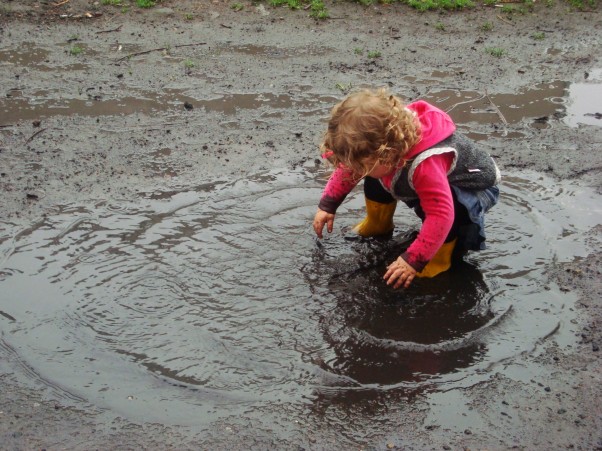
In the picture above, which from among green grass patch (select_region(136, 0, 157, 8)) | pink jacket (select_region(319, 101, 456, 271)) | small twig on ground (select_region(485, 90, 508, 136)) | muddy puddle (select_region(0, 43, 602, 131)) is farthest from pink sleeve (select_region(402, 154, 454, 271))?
green grass patch (select_region(136, 0, 157, 8))

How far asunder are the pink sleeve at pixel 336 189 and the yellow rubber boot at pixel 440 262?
60 centimetres

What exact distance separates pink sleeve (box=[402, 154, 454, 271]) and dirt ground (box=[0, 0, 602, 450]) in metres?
0.71

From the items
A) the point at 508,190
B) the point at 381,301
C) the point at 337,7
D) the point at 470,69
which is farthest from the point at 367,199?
the point at 337,7

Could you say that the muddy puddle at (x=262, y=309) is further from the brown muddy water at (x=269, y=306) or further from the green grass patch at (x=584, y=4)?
the green grass patch at (x=584, y=4)

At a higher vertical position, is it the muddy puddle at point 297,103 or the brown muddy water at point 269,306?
the muddy puddle at point 297,103

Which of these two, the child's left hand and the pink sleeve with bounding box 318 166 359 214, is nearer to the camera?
the child's left hand

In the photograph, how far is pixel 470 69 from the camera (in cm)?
670

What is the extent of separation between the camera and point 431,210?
353cm

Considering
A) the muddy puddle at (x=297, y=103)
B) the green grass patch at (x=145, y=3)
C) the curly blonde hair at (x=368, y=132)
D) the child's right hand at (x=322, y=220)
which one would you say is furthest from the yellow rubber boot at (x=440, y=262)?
the green grass patch at (x=145, y=3)

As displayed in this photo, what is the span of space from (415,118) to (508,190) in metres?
1.47

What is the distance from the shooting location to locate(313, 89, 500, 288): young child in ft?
11.1

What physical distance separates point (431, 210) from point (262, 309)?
0.98 meters

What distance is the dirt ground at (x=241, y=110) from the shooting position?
2992 mm

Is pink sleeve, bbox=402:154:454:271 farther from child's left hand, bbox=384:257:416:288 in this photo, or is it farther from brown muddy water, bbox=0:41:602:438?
brown muddy water, bbox=0:41:602:438
